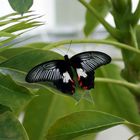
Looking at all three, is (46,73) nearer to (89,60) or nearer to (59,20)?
(89,60)

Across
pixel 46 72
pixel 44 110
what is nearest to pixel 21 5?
pixel 46 72

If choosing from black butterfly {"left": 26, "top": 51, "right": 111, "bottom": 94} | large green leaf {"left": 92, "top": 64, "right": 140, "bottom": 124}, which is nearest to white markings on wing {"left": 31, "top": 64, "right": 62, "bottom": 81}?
black butterfly {"left": 26, "top": 51, "right": 111, "bottom": 94}

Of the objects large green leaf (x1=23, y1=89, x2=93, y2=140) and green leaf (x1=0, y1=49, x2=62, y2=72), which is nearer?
green leaf (x1=0, y1=49, x2=62, y2=72)

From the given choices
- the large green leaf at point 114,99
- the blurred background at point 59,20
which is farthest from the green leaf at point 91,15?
the blurred background at point 59,20

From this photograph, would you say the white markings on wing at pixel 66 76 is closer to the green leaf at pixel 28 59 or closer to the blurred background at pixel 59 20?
the green leaf at pixel 28 59

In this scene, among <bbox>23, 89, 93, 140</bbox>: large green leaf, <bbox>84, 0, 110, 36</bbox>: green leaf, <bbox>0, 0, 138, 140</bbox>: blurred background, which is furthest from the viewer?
<bbox>0, 0, 138, 140</bbox>: blurred background

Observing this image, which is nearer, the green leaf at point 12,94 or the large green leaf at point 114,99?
the green leaf at point 12,94

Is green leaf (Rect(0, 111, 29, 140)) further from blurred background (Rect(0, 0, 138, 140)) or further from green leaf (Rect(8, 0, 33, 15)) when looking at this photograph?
blurred background (Rect(0, 0, 138, 140))
